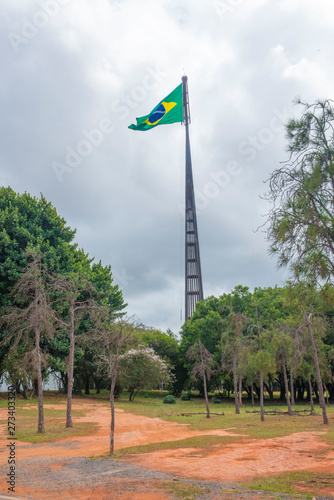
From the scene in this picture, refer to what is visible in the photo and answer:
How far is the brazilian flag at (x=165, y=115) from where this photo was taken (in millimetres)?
32969

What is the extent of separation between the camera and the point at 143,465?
1016 centimetres

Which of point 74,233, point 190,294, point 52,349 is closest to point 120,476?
point 52,349

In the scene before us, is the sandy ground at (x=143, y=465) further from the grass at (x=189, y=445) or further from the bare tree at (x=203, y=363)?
the bare tree at (x=203, y=363)

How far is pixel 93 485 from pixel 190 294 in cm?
5743

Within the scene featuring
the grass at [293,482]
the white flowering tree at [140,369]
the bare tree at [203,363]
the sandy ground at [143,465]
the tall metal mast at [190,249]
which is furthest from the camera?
the tall metal mast at [190,249]

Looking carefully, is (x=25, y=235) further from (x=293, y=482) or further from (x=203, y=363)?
(x=293, y=482)

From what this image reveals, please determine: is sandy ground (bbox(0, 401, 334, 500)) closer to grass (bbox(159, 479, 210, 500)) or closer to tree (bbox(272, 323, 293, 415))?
grass (bbox(159, 479, 210, 500))

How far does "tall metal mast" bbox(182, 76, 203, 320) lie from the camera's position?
65062 mm

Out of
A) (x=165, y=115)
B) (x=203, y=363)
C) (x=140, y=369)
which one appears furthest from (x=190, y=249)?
(x=203, y=363)

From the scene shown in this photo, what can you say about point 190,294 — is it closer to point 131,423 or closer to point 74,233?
point 74,233

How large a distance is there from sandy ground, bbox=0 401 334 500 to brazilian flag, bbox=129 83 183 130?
25404 mm

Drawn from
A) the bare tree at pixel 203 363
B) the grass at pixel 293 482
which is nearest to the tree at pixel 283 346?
the bare tree at pixel 203 363

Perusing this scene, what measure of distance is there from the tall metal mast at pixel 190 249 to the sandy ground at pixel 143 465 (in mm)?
49591

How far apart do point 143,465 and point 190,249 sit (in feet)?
187
